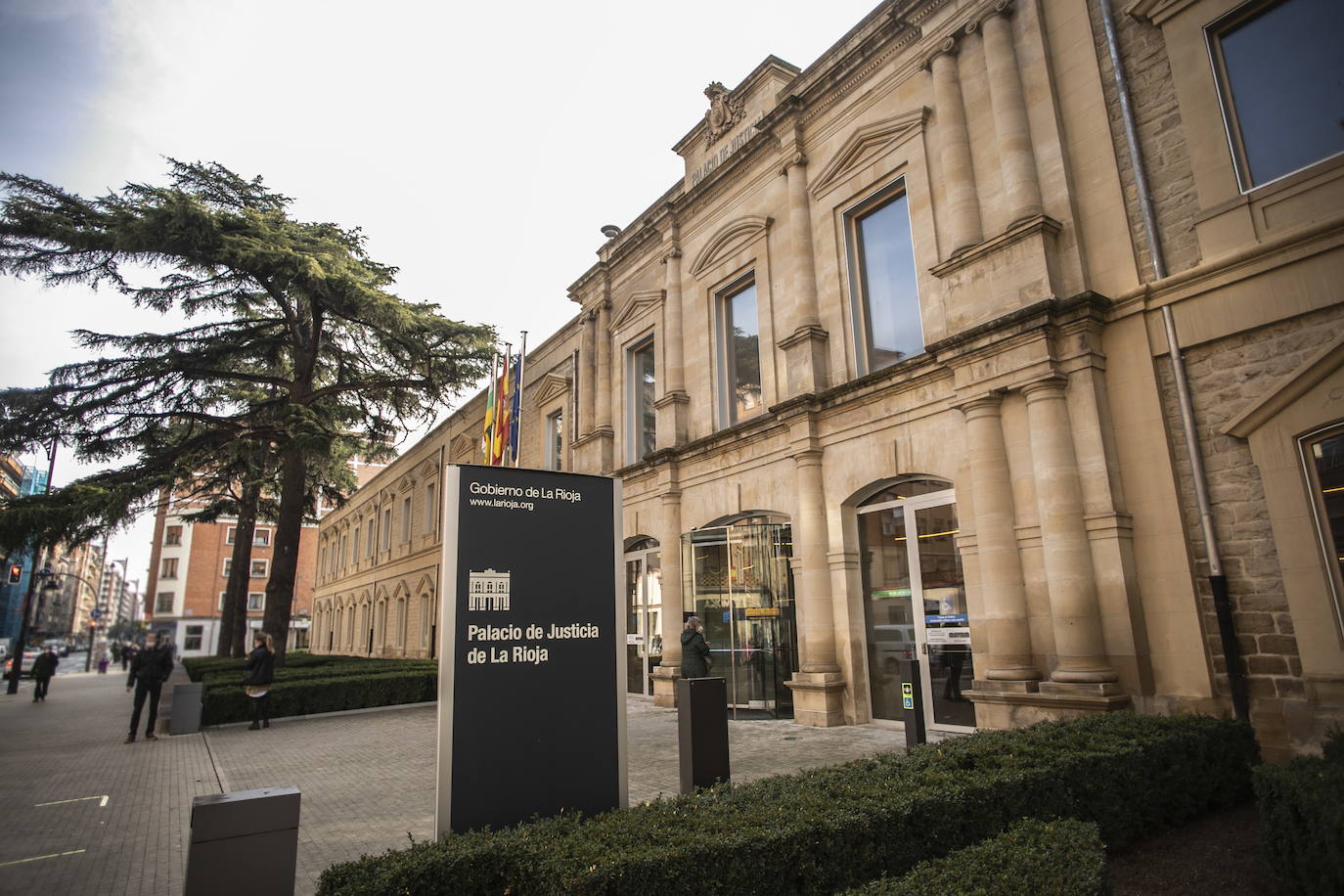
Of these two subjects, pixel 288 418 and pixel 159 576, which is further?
pixel 159 576

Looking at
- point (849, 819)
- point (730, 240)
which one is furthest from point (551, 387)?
point (849, 819)

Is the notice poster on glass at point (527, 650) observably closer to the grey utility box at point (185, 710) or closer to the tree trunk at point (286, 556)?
the grey utility box at point (185, 710)

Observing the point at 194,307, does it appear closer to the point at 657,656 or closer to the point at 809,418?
the point at 657,656

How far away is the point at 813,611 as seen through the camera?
1222 centimetres

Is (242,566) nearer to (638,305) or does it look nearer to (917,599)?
(638,305)

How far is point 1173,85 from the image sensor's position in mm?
8477

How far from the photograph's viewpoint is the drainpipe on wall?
7410mm

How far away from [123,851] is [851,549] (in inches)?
386

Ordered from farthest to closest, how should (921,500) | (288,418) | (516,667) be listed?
(288,418), (921,500), (516,667)

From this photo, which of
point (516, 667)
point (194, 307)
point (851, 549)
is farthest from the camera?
point (194, 307)

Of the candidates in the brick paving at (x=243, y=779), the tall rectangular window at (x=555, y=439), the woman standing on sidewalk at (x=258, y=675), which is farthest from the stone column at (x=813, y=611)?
the tall rectangular window at (x=555, y=439)

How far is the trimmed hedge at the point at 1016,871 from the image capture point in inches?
136

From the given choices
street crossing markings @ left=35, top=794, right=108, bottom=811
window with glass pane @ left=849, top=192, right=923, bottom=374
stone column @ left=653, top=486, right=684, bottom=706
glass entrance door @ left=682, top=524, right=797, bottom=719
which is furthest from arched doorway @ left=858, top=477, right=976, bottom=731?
street crossing markings @ left=35, top=794, right=108, bottom=811

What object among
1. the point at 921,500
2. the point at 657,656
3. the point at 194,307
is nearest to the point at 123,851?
the point at 921,500
